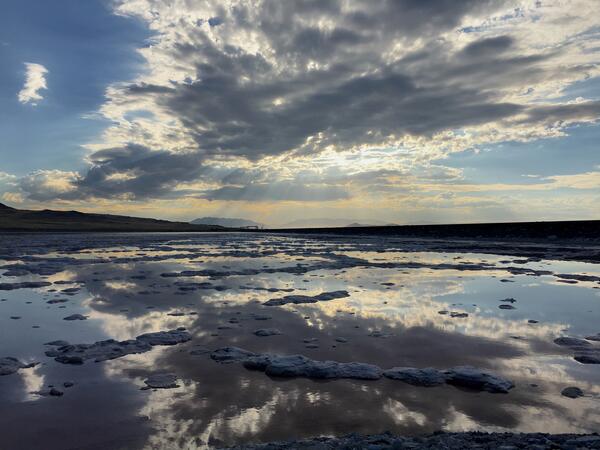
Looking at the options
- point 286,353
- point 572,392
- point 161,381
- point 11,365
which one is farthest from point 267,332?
point 572,392

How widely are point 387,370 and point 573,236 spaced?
5016 cm

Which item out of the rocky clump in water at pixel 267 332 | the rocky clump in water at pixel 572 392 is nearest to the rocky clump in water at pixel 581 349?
the rocky clump in water at pixel 572 392

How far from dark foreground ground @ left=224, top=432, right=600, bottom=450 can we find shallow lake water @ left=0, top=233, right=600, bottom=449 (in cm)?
33

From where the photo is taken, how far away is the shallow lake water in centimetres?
425

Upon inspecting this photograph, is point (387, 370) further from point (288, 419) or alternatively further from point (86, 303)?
point (86, 303)

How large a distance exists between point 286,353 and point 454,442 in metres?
3.61

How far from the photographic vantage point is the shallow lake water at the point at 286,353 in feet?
13.9

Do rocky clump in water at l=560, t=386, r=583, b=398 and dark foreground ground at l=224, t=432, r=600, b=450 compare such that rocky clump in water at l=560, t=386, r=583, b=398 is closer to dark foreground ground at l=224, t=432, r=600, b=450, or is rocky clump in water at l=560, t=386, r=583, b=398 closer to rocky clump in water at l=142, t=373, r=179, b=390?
dark foreground ground at l=224, t=432, r=600, b=450

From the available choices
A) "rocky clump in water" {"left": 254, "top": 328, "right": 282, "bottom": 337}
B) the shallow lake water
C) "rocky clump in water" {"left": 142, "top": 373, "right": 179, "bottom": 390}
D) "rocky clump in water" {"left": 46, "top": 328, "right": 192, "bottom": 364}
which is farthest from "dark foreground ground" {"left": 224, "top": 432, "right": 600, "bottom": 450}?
"rocky clump in water" {"left": 254, "top": 328, "right": 282, "bottom": 337}

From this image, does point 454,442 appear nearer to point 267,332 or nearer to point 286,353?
point 286,353

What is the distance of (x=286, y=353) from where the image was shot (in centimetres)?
680

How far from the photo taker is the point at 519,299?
11.5 meters

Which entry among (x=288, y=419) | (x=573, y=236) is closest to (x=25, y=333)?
(x=288, y=419)

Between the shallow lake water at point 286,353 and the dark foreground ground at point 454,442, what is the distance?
1.07 ft
